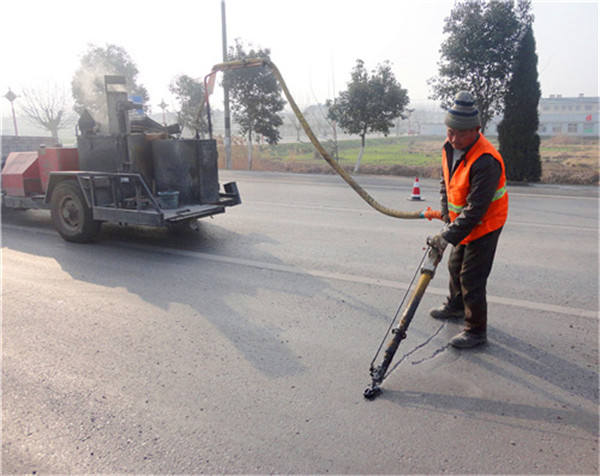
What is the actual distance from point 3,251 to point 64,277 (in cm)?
190

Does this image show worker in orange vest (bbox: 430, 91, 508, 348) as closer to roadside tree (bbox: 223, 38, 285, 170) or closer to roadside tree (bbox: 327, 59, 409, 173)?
roadside tree (bbox: 327, 59, 409, 173)

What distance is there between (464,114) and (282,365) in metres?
2.23

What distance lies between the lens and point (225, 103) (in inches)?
847

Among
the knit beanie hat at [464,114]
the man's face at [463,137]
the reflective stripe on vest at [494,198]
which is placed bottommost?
the reflective stripe on vest at [494,198]

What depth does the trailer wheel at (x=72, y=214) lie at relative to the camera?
260 inches

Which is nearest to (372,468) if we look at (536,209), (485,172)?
(485,172)

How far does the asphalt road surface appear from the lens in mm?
2375

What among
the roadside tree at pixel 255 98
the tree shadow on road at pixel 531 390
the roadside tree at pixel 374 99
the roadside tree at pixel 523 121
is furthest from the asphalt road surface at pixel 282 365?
the roadside tree at pixel 255 98

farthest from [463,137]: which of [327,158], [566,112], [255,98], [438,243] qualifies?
[566,112]

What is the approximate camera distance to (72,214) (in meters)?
6.80

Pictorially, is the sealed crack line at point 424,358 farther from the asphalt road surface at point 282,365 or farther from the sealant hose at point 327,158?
the sealant hose at point 327,158

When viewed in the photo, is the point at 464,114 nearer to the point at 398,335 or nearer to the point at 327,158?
the point at 327,158

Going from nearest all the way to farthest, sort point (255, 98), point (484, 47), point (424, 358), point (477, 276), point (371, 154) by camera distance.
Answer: point (424, 358) < point (477, 276) < point (484, 47) < point (255, 98) < point (371, 154)

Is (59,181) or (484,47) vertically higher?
(484,47)
